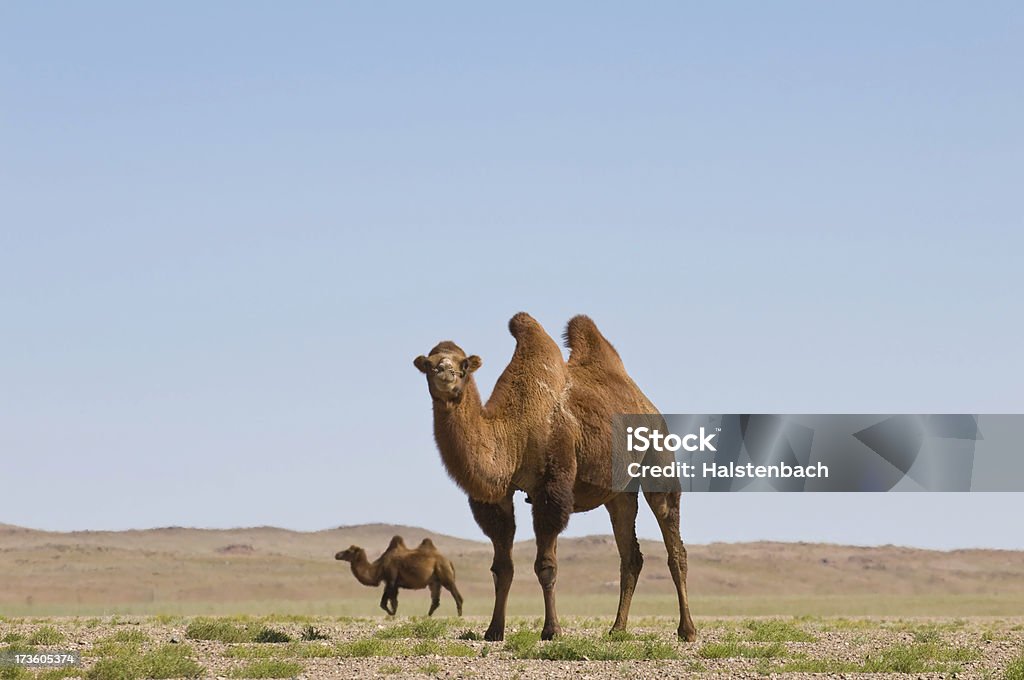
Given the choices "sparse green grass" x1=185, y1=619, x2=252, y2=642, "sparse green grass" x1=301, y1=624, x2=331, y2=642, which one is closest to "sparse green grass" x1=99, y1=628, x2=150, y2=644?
"sparse green grass" x1=185, y1=619, x2=252, y2=642

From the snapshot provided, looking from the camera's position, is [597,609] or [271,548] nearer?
[597,609]

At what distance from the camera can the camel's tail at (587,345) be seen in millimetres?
21281

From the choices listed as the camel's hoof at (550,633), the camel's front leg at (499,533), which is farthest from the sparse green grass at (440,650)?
the camel's front leg at (499,533)

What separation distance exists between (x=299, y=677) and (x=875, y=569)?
89.0 metres

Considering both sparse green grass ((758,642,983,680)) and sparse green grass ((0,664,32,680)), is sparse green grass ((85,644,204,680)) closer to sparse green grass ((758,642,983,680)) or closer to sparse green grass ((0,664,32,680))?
sparse green grass ((0,664,32,680))

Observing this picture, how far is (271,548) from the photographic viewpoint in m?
113

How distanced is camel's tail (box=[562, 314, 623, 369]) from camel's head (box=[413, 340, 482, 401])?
3423 millimetres

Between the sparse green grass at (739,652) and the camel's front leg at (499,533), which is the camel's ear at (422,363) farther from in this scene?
the sparse green grass at (739,652)

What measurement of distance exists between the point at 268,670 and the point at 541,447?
5829 millimetres

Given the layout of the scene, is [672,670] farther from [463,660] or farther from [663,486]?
[663,486]

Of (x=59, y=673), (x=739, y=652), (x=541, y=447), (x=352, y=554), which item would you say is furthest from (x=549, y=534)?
(x=352, y=554)

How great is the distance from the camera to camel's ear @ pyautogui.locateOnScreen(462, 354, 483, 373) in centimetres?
1819

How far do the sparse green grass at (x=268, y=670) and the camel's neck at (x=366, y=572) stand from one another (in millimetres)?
16977

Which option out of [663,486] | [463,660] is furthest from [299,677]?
[663,486]
